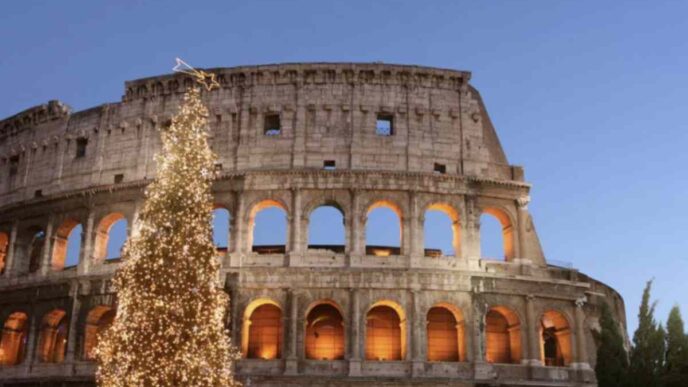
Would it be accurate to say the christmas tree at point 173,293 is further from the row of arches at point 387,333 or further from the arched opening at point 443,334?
the arched opening at point 443,334

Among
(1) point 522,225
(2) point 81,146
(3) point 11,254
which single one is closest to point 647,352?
(1) point 522,225

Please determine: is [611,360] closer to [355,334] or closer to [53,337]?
[355,334]

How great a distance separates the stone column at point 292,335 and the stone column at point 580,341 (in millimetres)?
10365

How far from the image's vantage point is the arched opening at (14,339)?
102 ft

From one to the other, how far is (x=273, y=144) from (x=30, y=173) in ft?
39.5

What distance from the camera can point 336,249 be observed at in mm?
31688

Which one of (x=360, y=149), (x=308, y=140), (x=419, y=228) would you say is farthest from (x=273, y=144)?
(x=419, y=228)

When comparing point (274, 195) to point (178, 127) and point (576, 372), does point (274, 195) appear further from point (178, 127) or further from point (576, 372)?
point (576, 372)

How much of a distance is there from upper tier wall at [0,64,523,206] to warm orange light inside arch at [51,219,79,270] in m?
1.60

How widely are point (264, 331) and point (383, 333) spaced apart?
451cm

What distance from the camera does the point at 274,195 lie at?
2845 centimetres

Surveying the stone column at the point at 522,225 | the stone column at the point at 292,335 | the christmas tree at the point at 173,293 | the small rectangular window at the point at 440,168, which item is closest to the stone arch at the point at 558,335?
the stone column at the point at 522,225

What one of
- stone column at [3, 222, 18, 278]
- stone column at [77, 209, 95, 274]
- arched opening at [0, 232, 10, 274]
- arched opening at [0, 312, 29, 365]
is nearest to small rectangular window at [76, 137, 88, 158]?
stone column at [77, 209, 95, 274]

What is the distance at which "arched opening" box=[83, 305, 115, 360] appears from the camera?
28.5 metres
